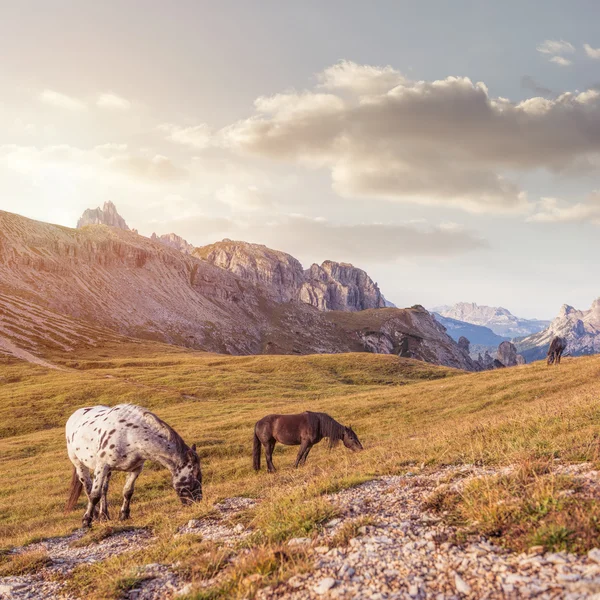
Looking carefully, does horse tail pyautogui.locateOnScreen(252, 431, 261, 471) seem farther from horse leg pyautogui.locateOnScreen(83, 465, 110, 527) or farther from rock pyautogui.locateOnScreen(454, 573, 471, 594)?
rock pyautogui.locateOnScreen(454, 573, 471, 594)

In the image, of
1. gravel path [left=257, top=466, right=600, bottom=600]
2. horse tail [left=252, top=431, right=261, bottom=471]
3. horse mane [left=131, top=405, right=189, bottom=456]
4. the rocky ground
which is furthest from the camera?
horse tail [left=252, top=431, right=261, bottom=471]

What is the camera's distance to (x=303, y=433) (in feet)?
68.8

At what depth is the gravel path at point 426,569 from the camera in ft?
17.1

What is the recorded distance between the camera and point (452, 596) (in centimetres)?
534

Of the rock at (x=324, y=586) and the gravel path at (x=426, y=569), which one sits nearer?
the gravel path at (x=426, y=569)

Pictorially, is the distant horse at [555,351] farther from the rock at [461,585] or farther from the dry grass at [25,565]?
the dry grass at [25,565]

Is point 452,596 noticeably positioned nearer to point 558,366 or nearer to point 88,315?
point 558,366

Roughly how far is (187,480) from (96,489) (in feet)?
10.1

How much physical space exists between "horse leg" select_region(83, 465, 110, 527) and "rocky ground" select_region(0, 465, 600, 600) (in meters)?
3.87

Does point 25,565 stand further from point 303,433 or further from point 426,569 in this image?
point 303,433

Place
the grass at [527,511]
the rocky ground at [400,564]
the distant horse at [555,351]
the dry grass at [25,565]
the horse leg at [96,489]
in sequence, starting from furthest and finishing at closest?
the distant horse at [555,351] → the horse leg at [96,489] → the dry grass at [25,565] → the grass at [527,511] → the rocky ground at [400,564]

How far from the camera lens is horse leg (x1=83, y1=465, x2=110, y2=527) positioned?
14.1 meters

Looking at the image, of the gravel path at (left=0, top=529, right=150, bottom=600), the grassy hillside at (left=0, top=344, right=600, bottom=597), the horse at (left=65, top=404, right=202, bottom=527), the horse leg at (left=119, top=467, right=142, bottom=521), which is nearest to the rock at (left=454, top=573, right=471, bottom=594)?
the grassy hillside at (left=0, top=344, right=600, bottom=597)

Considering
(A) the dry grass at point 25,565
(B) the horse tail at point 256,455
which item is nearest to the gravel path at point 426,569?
(A) the dry grass at point 25,565
